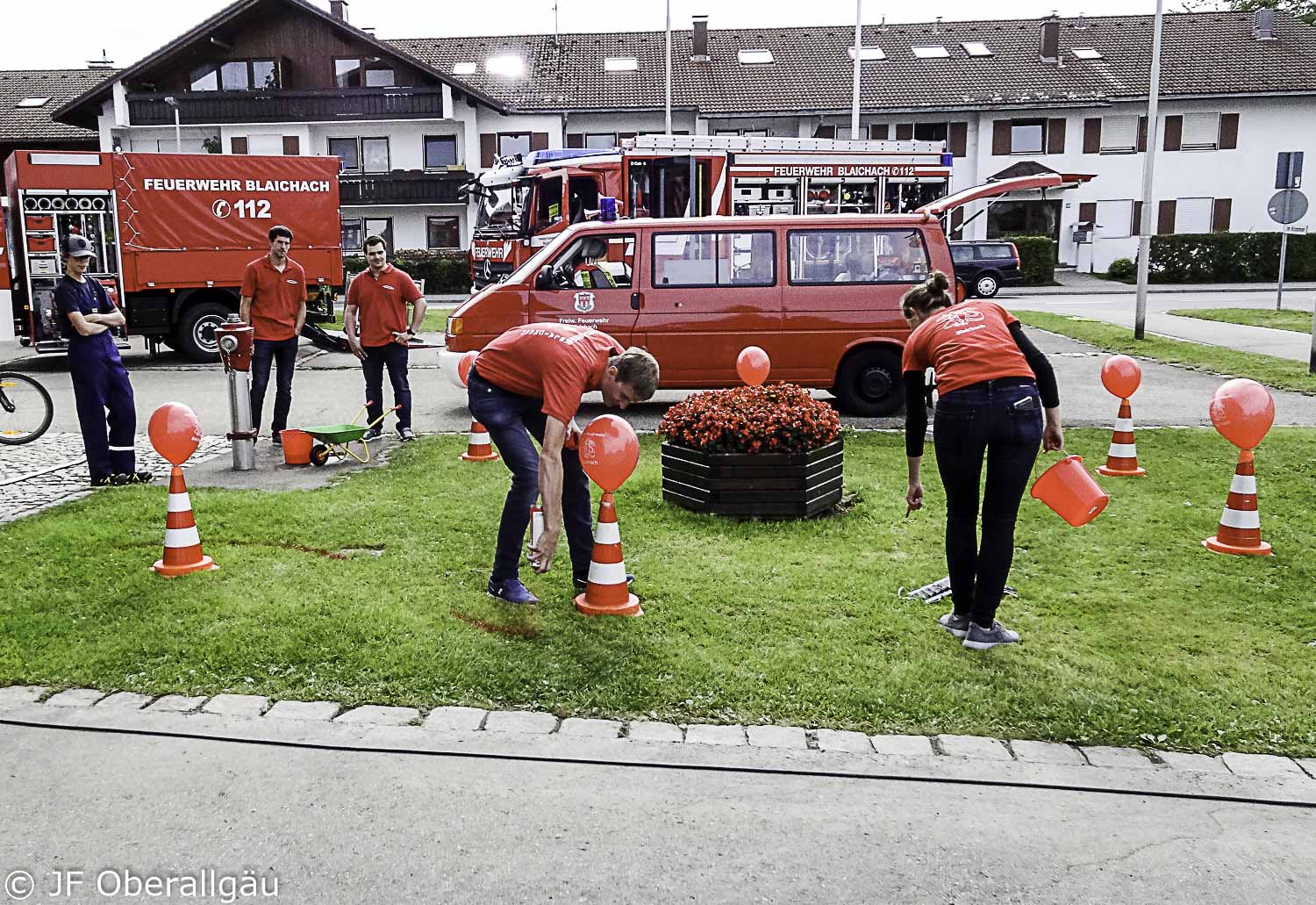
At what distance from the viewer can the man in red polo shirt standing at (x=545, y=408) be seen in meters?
5.12

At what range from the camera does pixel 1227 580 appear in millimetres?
6270

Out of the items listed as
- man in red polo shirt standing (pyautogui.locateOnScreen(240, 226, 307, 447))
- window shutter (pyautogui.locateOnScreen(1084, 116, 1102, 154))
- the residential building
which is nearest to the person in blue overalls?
man in red polo shirt standing (pyautogui.locateOnScreen(240, 226, 307, 447))

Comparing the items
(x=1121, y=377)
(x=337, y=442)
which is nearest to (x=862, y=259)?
(x=1121, y=377)

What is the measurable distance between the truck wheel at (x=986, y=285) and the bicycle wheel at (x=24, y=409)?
28908mm

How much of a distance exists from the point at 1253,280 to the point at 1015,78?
11996 mm

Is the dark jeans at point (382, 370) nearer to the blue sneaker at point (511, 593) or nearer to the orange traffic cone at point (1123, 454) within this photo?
the blue sneaker at point (511, 593)

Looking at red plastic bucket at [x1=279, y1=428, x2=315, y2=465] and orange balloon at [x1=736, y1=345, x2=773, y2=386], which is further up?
orange balloon at [x1=736, y1=345, x2=773, y2=386]

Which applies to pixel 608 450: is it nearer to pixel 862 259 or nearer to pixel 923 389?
pixel 923 389

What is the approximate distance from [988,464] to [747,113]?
4085 cm

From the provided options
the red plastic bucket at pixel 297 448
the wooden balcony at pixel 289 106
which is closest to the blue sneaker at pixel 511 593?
the red plastic bucket at pixel 297 448

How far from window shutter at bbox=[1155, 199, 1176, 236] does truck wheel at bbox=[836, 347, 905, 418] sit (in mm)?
38143

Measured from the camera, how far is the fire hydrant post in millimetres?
9453

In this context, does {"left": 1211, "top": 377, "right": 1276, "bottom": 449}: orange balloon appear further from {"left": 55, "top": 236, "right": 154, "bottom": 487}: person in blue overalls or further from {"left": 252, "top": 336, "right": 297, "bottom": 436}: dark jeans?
{"left": 55, "top": 236, "right": 154, "bottom": 487}: person in blue overalls

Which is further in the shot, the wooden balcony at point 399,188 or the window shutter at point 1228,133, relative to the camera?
the window shutter at point 1228,133
